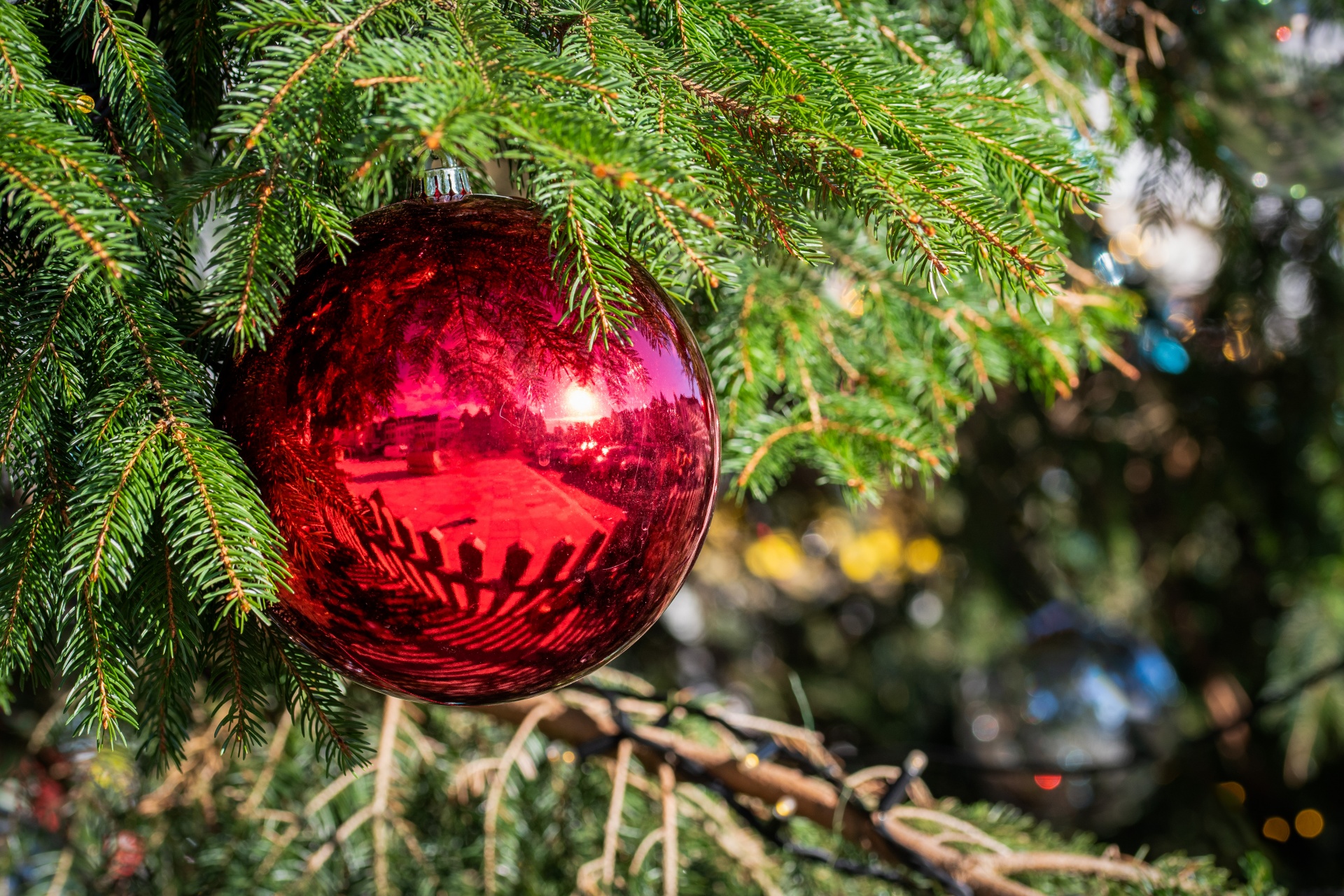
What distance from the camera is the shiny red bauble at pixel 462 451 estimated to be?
1.49 ft

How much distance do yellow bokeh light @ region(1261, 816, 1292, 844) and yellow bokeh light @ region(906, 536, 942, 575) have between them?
0.93 metres

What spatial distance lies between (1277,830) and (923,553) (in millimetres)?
981

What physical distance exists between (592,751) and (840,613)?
6.23 feet

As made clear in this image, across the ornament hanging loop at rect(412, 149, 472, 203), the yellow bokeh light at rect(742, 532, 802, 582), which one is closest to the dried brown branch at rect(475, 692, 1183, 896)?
the ornament hanging loop at rect(412, 149, 472, 203)

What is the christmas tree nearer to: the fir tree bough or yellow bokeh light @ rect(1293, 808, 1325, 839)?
the fir tree bough

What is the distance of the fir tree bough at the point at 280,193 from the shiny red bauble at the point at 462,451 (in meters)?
0.02

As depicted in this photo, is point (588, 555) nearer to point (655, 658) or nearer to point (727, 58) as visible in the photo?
point (727, 58)

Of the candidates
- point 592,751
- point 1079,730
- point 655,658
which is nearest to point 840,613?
point 655,658

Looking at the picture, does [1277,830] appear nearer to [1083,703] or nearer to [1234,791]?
[1234,791]

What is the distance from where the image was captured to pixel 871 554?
8.39 ft

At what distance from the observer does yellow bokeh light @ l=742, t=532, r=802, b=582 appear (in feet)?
7.32

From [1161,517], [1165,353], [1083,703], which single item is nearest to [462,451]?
[1165,353]

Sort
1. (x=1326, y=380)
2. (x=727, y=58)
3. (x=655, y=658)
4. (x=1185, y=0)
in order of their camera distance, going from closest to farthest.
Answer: (x=727, y=58) → (x=1185, y=0) → (x=1326, y=380) → (x=655, y=658)

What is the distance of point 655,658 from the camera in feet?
8.38
